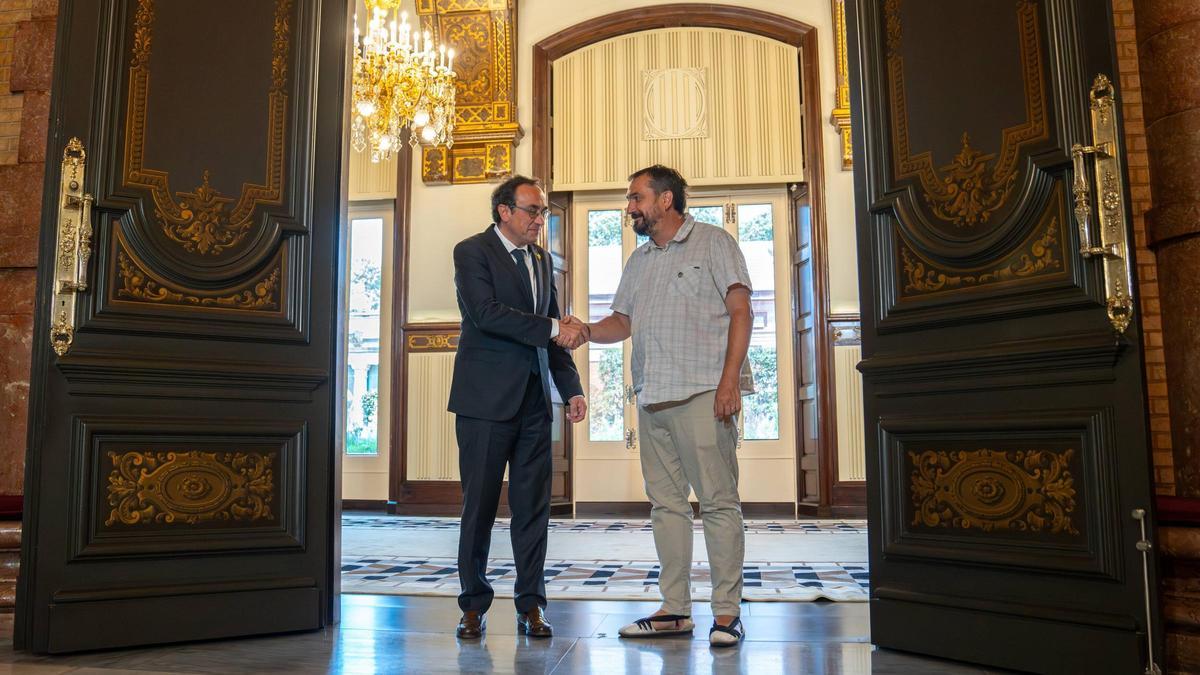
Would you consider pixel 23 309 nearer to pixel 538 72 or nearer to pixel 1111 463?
pixel 1111 463

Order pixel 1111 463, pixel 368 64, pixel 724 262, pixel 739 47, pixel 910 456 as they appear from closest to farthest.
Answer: pixel 1111 463 → pixel 910 456 → pixel 724 262 → pixel 368 64 → pixel 739 47

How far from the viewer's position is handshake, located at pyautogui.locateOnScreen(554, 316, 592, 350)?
3.04m

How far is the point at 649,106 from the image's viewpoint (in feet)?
27.3

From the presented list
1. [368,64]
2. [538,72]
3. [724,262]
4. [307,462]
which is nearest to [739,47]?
[538,72]

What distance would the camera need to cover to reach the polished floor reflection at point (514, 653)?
8.09 ft

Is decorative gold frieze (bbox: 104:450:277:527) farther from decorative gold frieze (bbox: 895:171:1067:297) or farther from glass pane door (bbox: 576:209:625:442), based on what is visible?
glass pane door (bbox: 576:209:625:442)

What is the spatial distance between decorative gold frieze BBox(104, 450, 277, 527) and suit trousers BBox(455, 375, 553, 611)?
63 cm

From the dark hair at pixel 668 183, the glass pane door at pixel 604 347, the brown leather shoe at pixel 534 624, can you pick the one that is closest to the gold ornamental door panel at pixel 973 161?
the dark hair at pixel 668 183

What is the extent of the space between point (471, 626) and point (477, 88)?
20.0 feet

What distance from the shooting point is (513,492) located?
9.99 ft

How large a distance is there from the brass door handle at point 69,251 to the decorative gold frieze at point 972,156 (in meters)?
2.42

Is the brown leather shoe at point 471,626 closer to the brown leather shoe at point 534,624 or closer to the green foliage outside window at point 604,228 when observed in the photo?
the brown leather shoe at point 534,624

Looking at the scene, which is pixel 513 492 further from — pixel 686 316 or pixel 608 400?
pixel 608 400

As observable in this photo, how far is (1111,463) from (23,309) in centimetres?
325
